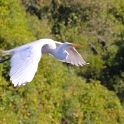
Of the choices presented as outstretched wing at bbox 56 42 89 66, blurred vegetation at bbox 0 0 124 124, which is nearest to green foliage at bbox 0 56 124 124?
blurred vegetation at bbox 0 0 124 124

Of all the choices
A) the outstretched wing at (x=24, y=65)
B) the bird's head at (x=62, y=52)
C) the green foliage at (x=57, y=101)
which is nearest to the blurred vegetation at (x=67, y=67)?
the green foliage at (x=57, y=101)

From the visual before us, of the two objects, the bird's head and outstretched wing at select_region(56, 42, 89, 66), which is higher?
the bird's head

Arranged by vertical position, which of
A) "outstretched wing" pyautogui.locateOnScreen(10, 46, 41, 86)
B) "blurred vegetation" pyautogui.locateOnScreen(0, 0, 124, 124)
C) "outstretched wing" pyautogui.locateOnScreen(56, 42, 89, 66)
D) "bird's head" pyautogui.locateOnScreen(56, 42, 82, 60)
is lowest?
"blurred vegetation" pyautogui.locateOnScreen(0, 0, 124, 124)

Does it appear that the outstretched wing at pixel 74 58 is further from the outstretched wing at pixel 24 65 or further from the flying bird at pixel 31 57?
the outstretched wing at pixel 24 65

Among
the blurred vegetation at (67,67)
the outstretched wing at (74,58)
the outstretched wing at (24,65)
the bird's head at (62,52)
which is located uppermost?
the outstretched wing at (24,65)

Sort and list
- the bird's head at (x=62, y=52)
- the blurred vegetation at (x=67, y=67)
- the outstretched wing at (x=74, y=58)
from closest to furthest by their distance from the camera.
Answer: the bird's head at (x=62, y=52), the outstretched wing at (x=74, y=58), the blurred vegetation at (x=67, y=67)

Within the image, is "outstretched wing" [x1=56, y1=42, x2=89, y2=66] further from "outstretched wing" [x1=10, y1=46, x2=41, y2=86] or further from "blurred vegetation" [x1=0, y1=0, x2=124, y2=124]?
"blurred vegetation" [x1=0, y1=0, x2=124, y2=124]

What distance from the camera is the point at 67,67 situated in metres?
13.1

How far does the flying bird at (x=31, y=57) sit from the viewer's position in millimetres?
5570

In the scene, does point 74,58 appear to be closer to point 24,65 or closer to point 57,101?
point 24,65

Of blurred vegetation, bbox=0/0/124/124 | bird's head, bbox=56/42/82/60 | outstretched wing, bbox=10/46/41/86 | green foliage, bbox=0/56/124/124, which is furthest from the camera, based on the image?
blurred vegetation, bbox=0/0/124/124

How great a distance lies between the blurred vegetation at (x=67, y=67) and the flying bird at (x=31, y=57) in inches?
55.1

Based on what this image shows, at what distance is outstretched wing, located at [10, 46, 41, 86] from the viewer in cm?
549

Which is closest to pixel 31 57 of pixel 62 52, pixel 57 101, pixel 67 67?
pixel 62 52
